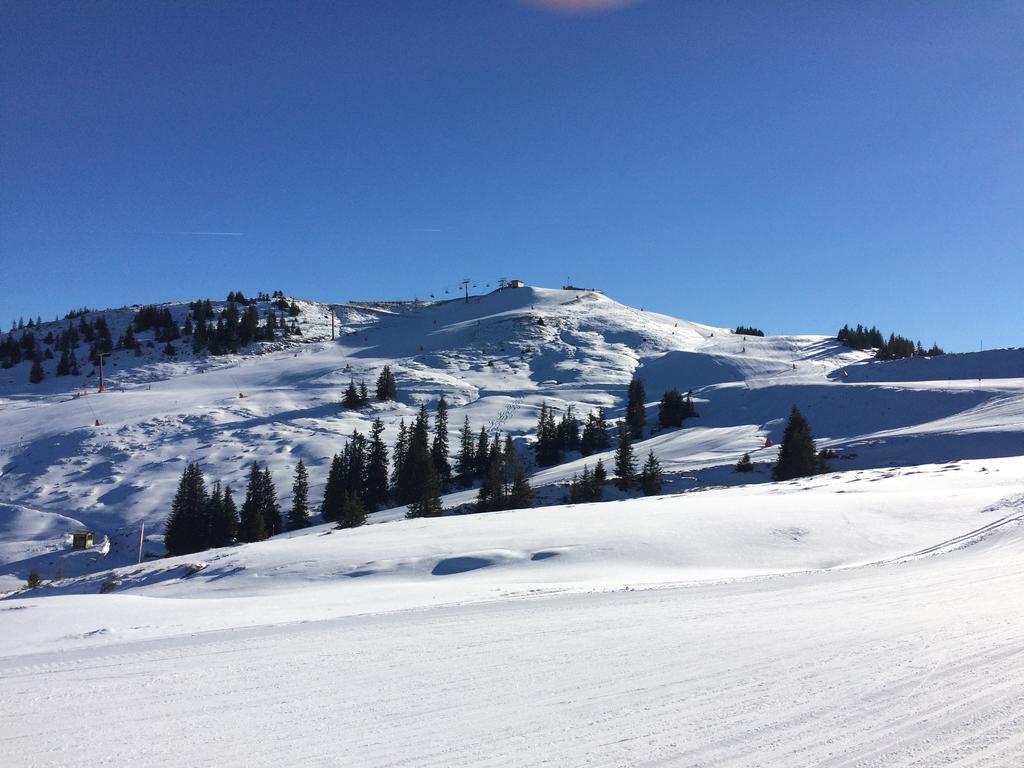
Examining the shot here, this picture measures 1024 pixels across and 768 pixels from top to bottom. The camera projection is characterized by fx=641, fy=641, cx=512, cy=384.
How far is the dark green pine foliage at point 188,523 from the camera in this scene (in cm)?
4503

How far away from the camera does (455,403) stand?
85.9 meters

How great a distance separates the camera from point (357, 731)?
17.0 ft

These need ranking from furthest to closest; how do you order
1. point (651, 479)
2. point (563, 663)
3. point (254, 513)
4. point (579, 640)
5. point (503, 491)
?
point (254, 513) < point (503, 491) < point (651, 479) < point (579, 640) < point (563, 663)

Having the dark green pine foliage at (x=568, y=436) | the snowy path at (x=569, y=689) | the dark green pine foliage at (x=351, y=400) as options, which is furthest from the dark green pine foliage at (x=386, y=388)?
the snowy path at (x=569, y=689)

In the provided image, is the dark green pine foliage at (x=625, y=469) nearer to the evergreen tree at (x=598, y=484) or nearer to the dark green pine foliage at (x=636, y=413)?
the evergreen tree at (x=598, y=484)

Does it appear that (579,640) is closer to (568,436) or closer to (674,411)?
(568,436)

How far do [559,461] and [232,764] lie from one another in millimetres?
57731

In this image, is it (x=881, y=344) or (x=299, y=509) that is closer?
(x=299, y=509)

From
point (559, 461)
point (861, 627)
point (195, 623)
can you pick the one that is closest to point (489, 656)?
point (861, 627)

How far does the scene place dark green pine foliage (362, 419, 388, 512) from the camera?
54969 mm

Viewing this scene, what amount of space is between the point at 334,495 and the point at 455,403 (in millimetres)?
36148

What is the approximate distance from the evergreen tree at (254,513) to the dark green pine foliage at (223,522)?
0.73m

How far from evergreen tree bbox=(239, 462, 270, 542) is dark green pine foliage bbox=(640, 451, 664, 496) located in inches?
1003

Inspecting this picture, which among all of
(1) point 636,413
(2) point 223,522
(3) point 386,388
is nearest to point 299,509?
(2) point 223,522
